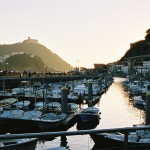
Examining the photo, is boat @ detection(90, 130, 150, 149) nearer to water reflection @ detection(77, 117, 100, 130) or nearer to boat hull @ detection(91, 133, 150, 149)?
boat hull @ detection(91, 133, 150, 149)

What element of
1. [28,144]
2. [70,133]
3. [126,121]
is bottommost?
[126,121]

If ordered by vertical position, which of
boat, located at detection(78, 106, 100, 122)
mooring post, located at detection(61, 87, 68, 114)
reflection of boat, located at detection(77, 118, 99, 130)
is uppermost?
mooring post, located at detection(61, 87, 68, 114)

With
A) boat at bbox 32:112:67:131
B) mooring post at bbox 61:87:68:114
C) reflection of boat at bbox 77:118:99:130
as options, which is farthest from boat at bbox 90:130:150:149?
mooring post at bbox 61:87:68:114

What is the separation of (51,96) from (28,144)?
4311 cm

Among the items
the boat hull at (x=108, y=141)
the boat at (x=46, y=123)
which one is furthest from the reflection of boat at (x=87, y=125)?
the boat hull at (x=108, y=141)

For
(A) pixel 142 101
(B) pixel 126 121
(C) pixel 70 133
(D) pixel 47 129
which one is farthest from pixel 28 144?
(A) pixel 142 101

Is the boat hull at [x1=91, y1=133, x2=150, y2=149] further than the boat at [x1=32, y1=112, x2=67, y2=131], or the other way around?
the boat at [x1=32, y1=112, x2=67, y2=131]

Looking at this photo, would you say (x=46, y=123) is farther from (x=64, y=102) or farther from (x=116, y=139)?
(x=116, y=139)

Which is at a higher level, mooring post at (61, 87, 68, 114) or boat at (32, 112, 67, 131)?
mooring post at (61, 87, 68, 114)

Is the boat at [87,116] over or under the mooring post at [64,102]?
under

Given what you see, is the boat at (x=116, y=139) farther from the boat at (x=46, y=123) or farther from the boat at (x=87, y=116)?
the boat at (x=87, y=116)

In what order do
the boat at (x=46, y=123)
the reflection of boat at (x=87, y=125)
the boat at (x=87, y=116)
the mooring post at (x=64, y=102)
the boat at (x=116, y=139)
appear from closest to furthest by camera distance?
the boat at (x=116, y=139), the boat at (x=46, y=123), the reflection of boat at (x=87, y=125), the mooring post at (x=64, y=102), the boat at (x=87, y=116)

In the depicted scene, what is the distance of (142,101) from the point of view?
54.5m

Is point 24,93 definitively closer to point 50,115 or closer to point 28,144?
point 50,115
